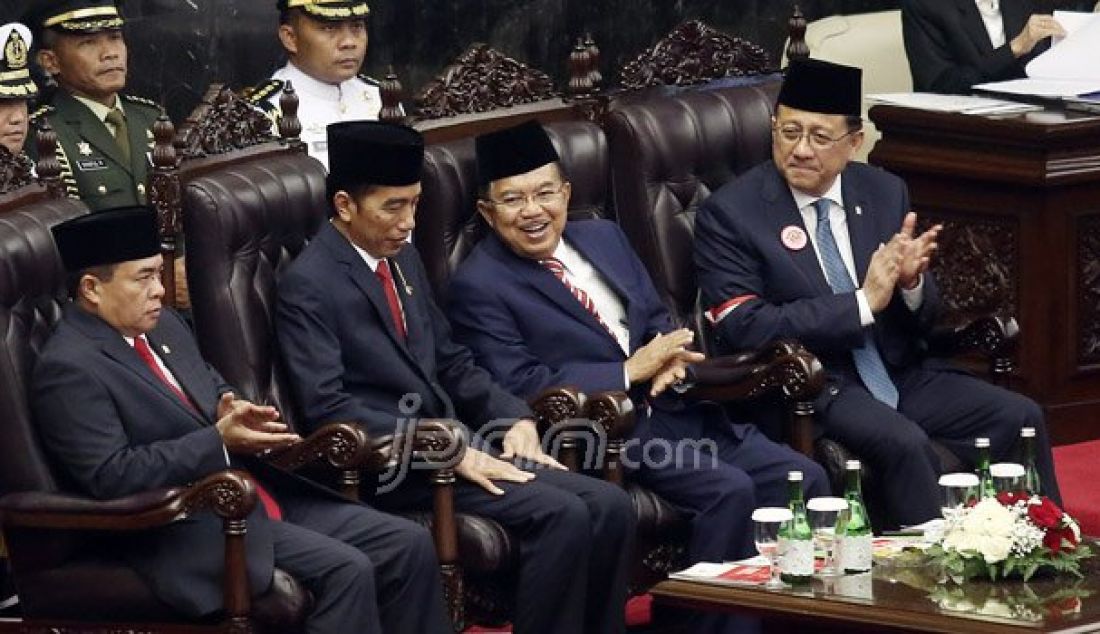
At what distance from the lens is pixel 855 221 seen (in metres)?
6.58

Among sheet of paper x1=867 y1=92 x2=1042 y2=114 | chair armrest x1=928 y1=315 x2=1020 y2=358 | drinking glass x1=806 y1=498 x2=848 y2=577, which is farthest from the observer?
sheet of paper x1=867 y1=92 x2=1042 y2=114

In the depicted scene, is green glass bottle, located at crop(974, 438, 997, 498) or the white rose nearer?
the white rose

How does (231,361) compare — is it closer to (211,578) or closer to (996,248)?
(211,578)

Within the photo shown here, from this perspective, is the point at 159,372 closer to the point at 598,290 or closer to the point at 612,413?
the point at 612,413

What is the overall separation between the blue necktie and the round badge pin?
0.06 m

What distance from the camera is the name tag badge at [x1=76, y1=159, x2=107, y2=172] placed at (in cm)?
687

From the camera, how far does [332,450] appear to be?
5539 mm

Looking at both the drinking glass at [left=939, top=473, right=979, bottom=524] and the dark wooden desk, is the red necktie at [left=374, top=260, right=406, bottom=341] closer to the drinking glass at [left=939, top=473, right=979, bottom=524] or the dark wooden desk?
the drinking glass at [left=939, top=473, right=979, bottom=524]

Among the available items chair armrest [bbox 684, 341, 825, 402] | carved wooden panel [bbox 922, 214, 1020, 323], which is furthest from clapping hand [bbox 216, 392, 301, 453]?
carved wooden panel [bbox 922, 214, 1020, 323]

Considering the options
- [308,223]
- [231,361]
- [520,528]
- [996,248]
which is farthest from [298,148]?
[996,248]

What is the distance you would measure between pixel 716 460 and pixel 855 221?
821mm

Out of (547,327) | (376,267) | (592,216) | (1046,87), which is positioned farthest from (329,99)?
(1046,87)

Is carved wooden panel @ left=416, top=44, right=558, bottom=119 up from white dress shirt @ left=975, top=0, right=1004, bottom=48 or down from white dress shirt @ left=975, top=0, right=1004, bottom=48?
up

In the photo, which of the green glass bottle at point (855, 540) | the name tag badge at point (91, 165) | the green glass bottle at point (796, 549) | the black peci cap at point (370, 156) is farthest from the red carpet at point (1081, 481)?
the name tag badge at point (91, 165)
